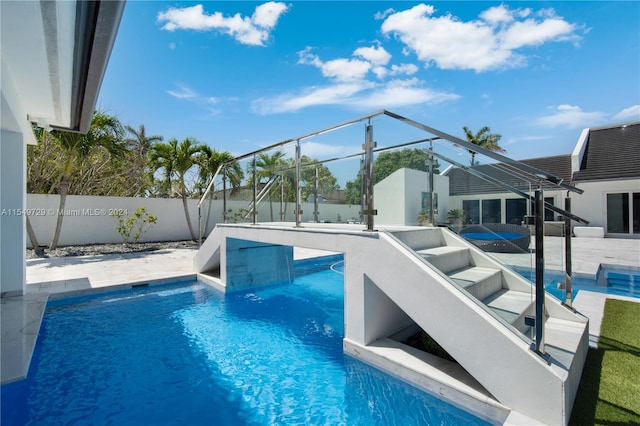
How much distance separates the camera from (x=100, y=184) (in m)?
18.6

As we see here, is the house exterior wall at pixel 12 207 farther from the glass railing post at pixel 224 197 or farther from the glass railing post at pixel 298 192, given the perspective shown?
the glass railing post at pixel 298 192

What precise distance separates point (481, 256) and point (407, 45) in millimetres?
8348

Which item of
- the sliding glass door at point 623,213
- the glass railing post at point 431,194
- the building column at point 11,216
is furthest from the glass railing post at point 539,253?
the sliding glass door at point 623,213

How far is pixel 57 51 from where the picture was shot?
3.67m

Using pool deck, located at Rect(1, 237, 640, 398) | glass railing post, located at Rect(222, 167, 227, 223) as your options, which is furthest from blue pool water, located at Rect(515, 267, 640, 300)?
glass railing post, located at Rect(222, 167, 227, 223)

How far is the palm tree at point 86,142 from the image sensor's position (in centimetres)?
1080

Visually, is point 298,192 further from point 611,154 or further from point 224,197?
point 611,154

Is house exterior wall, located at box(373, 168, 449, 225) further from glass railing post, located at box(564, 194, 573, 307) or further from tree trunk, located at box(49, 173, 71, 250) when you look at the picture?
tree trunk, located at box(49, 173, 71, 250)

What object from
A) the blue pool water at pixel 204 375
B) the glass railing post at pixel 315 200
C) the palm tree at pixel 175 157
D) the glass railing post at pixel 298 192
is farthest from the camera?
the palm tree at pixel 175 157

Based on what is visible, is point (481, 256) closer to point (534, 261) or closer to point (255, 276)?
point (534, 261)

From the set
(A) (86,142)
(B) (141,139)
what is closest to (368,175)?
A: (A) (86,142)

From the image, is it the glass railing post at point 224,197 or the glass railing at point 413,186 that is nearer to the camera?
the glass railing at point 413,186

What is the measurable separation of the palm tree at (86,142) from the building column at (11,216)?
530cm

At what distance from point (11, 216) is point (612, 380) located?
32.7ft
